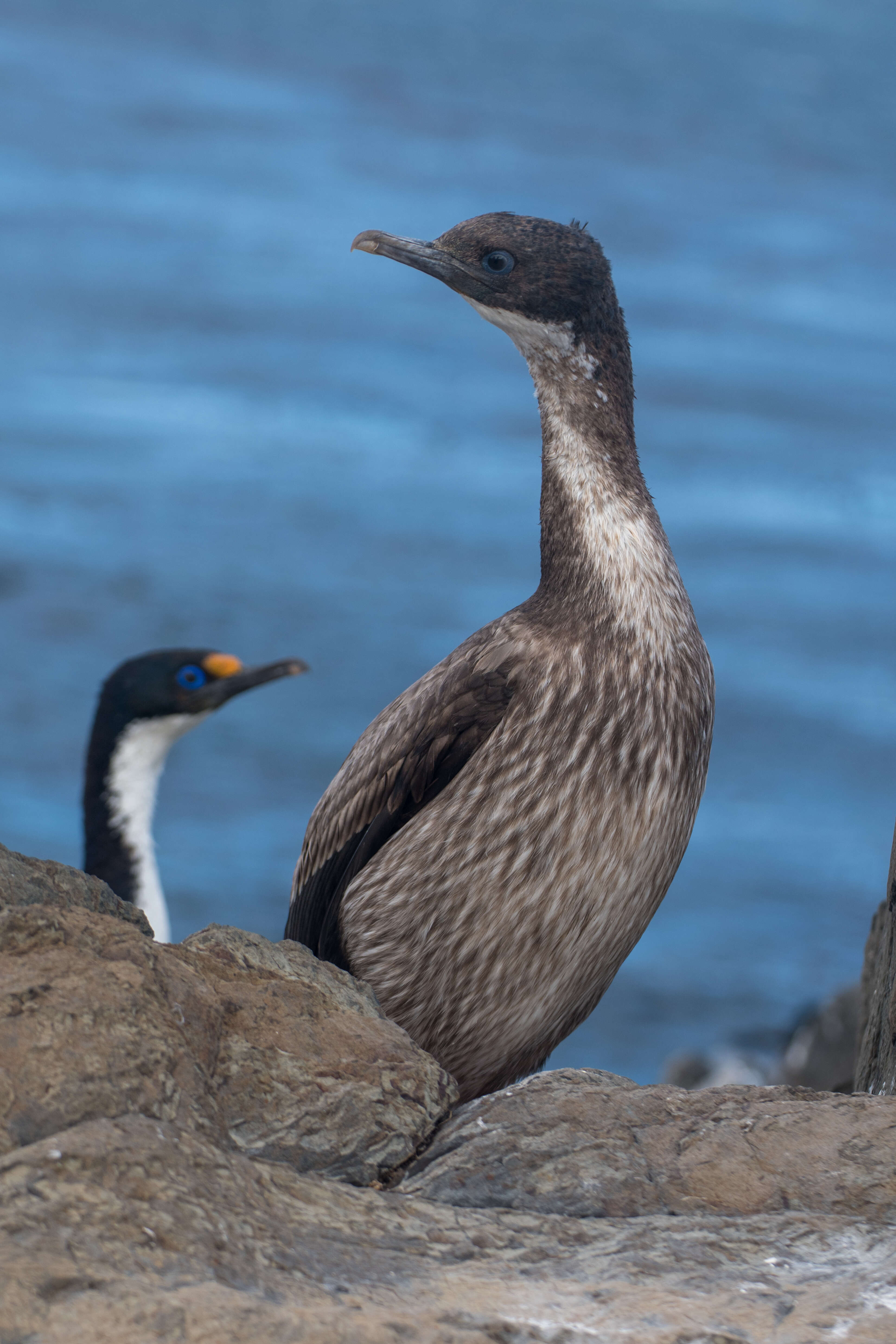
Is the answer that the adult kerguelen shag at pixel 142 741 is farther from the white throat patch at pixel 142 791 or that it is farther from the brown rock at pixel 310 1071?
the brown rock at pixel 310 1071

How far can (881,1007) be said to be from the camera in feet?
11.5

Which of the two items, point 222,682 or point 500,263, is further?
point 222,682

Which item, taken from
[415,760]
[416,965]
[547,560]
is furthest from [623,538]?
[416,965]

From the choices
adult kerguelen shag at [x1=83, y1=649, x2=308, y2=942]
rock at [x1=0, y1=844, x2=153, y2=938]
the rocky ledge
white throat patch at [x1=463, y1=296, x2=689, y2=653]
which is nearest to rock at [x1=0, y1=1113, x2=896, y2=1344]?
the rocky ledge

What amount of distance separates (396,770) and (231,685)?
4202 millimetres

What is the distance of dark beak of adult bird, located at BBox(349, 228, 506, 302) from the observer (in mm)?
3695

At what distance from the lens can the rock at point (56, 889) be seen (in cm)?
249

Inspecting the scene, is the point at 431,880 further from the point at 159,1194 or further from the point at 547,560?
the point at 159,1194

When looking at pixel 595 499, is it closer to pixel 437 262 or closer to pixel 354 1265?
pixel 437 262

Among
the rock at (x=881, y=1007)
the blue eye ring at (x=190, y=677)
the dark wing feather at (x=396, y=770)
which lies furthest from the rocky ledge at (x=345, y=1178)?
the blue eye ring at (x=190, y=677)

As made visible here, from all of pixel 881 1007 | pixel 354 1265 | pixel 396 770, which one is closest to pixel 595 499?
pixel 396 770

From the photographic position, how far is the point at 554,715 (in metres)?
3.45

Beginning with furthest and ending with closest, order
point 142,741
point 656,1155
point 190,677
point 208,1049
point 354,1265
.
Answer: point 190,677 → point 142,741 → point 656,1155 → point 208,1049 → point 354,1265

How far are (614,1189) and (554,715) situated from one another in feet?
4.42
